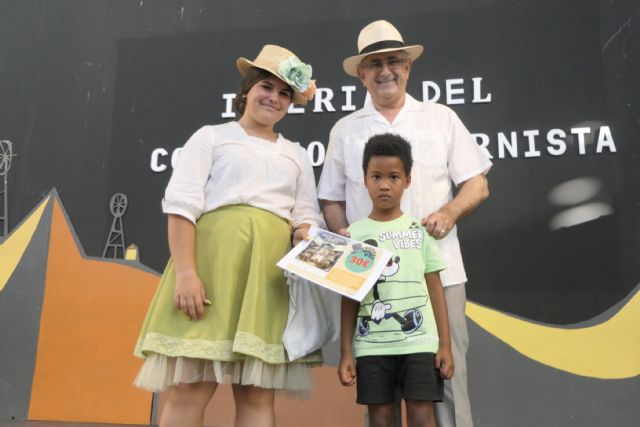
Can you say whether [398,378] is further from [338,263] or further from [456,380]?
[338,263]

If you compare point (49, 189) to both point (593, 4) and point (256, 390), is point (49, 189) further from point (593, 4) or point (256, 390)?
point (593, 4)


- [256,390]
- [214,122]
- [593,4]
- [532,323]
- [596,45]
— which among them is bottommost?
[256,390]

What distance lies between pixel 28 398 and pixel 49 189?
Result: 1319 mm

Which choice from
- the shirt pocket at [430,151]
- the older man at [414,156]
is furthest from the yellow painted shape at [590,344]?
the shirt pocket at [430,151]

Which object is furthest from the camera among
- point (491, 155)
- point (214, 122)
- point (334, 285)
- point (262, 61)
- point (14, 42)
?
point (14, 42)

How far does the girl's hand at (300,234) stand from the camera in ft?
5.89

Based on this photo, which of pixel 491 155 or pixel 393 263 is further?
pixel 491 155

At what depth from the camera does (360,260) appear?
5.54ft

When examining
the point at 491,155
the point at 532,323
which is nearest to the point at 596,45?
the point at 491,155

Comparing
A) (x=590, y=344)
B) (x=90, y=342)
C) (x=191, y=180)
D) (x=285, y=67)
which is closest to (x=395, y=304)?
(x=191, y=180)

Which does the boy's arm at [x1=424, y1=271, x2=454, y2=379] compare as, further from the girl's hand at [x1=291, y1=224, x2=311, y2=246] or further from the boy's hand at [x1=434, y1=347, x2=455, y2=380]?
the girl's hand at [x1=291, y1=224, x2=311, y2=246]

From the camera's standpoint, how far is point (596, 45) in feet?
11.0

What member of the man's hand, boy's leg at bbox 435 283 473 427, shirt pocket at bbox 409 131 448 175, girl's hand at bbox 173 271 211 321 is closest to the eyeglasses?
shirt pocket at bbox 409 131 448 175

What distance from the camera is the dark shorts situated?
5.23 ft
